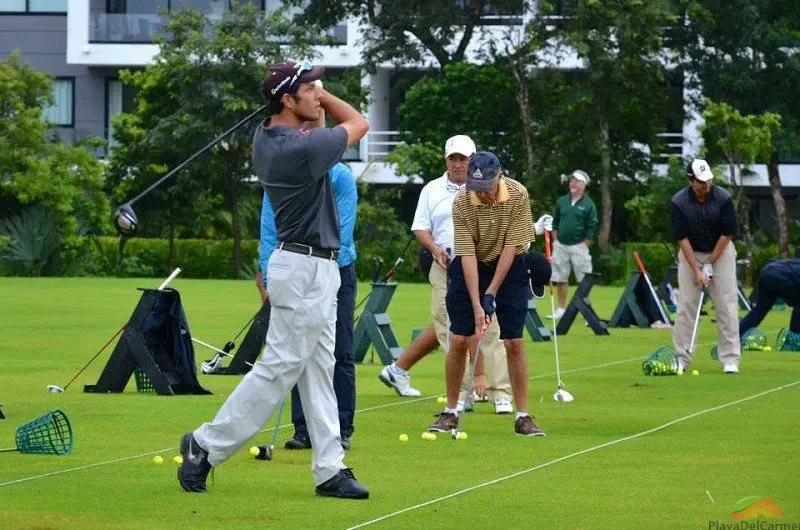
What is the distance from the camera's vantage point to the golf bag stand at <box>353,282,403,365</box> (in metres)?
17.5

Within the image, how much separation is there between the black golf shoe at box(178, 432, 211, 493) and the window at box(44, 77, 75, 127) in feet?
177

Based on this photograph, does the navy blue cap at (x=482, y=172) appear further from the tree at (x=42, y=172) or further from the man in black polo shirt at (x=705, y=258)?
the tree at (x=42, y=172)

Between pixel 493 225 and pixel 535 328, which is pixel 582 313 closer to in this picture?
pixel 535 328

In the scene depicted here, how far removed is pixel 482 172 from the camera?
12.1 meters

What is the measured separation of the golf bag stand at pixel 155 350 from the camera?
47.2 feet

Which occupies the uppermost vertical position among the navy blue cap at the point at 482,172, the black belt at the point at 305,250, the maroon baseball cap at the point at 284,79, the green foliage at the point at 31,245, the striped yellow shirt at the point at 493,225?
the maroon baseball cap at the point at 284,79

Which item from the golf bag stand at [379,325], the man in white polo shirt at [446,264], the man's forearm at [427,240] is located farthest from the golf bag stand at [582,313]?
the man's forearm at [427,240]

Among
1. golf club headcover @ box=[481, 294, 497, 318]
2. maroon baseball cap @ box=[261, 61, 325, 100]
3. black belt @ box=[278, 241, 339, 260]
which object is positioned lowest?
golf club headcover @ box=[481, 294, 497, 318]

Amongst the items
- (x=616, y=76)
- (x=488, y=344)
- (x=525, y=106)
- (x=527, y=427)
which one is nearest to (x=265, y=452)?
(x=527, y=427)

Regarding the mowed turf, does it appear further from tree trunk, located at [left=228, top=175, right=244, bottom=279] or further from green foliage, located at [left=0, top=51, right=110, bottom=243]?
tree trunk, located at [left=228, top=175, right=244, bottom=279]

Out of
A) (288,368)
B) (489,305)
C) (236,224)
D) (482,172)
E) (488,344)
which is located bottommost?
(236,224)

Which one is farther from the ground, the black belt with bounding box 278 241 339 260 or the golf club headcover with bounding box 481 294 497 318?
the black belt with bounding box 278 241 339 260

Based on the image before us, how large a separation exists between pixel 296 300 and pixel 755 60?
39843 millimetres

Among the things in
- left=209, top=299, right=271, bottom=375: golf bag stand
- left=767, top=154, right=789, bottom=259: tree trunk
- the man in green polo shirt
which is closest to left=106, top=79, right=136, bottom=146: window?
left=767, top=154, right=789, bottom=259: tree trunk
